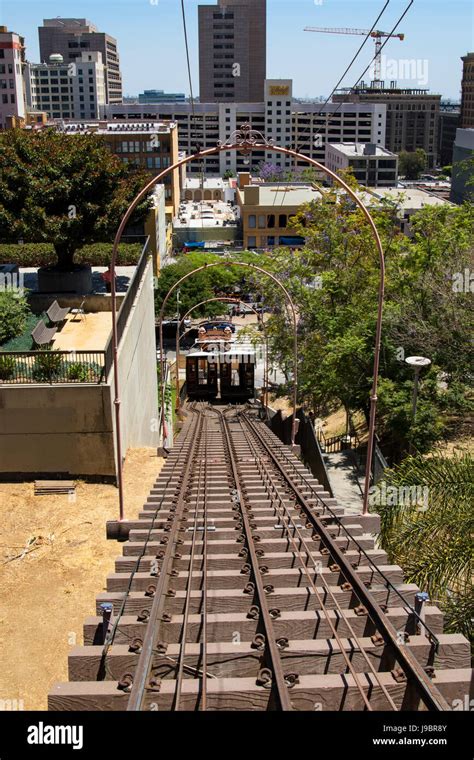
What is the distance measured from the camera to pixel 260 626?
6152 millimetres

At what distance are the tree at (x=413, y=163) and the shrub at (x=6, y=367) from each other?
6217 inches

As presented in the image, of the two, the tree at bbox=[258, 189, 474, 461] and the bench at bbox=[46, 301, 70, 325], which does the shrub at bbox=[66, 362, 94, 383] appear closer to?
the bench at bbox=[46, 301, 70, 325]

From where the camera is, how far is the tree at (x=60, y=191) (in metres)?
21.2

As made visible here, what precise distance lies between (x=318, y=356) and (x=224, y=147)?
54.6ft

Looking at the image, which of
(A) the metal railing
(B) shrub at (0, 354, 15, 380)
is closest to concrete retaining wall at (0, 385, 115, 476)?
(A) the metal railing

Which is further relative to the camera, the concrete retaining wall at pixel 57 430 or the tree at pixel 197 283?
the tree at pixel 197 283

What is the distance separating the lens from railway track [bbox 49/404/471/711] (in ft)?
16.8

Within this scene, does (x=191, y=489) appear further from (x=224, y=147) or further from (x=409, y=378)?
(x=409, y=378)

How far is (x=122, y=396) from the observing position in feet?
52.6

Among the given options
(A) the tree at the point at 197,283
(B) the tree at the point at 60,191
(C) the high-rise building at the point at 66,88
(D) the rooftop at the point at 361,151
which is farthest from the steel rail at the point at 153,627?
(C) the high-rise building at the point at 66,88

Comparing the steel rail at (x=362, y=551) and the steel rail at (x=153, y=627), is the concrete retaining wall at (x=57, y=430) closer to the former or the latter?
the steel rail at (x=362, y=551)

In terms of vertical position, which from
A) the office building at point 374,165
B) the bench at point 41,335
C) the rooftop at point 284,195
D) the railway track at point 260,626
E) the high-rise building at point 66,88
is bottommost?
the railway track at point 260,626

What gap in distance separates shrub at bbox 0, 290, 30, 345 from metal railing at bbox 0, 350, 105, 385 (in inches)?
140

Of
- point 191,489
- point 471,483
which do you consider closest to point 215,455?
point 191,489
